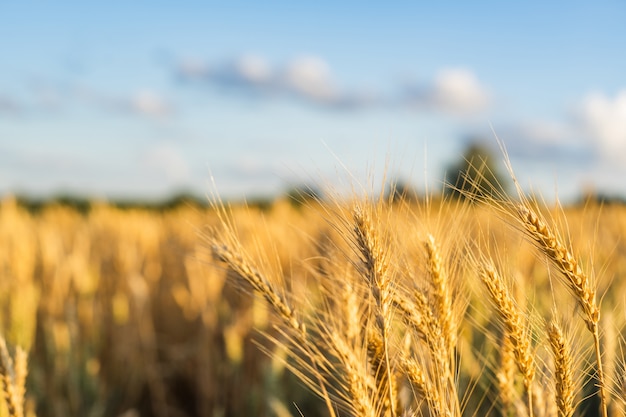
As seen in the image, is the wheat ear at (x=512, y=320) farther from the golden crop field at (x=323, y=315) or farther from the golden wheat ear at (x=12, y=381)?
the golden wheat ear at (x=12, y=381)

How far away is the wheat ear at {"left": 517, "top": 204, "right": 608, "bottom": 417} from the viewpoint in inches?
45.1

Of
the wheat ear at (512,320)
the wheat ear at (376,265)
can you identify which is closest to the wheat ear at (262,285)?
the wheat ear at (376,265)

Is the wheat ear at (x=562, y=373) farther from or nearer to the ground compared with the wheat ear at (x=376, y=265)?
nearer to the ground

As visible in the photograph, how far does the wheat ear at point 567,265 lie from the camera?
114cm

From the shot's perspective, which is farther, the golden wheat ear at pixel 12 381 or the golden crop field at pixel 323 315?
the golden wheat ear at pixel 12 381

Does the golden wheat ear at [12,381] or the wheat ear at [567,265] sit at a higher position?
the wheat ear at [567,265]

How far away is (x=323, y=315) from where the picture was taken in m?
1.56

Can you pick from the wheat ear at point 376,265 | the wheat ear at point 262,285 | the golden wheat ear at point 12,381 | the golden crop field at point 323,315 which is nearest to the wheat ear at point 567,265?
the golden crop field at point 323,315

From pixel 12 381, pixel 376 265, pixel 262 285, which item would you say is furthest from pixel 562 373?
pixel 12 381

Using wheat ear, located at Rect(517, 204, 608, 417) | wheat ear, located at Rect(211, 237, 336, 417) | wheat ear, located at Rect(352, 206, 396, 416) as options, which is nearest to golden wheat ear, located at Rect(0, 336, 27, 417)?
wheat ear, located at Rect(211, 237, 336, 417)

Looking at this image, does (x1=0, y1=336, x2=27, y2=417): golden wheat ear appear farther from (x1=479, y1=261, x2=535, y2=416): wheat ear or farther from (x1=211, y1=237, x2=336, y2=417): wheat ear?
(x1=479, y1=261, x2=535, y2=416): wheat ear

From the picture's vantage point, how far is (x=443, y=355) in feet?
3.81

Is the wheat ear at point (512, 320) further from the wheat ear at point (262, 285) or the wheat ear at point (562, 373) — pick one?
the wheat ear at point (262, 285)

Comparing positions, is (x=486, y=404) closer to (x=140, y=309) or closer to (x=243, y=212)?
(x=140, y=309)
